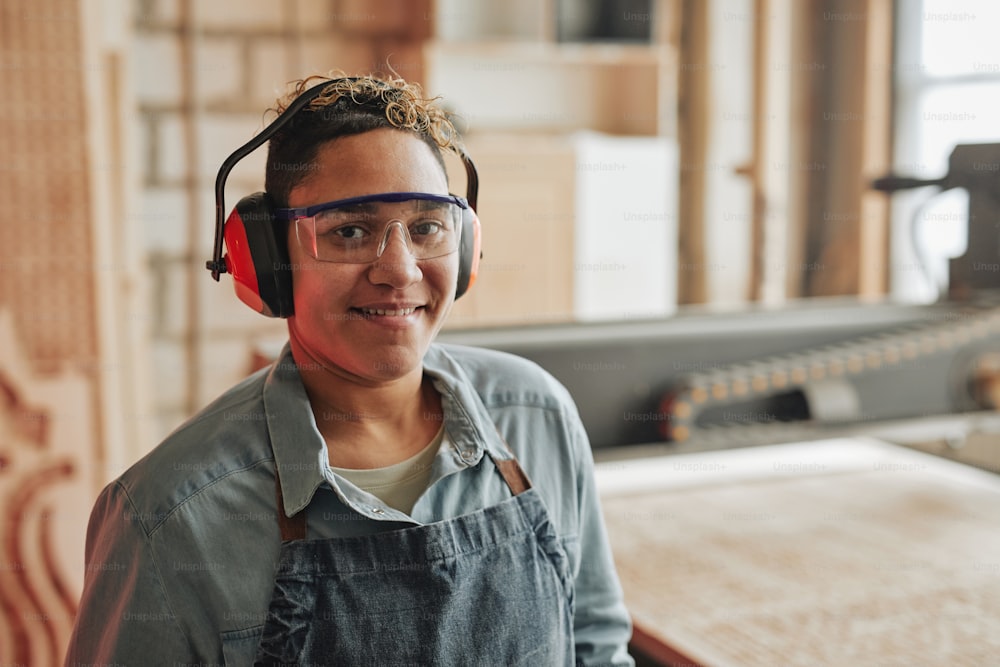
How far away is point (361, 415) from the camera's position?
3.78 feet

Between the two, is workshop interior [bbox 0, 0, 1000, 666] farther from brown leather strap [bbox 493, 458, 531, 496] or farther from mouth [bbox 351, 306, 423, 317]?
mouth [bbox 351, 306, 423, 317]

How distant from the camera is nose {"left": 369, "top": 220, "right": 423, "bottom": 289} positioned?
1.07 metres

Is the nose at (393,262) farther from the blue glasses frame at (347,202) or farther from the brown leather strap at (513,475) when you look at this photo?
the brown leather strap at (513,475)

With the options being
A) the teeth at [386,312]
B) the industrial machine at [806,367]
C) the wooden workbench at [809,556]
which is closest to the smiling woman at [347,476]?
the teeth at [386,312]

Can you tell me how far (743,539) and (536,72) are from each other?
3.22m

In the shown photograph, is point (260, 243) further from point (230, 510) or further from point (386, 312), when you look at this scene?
point (230, 510)

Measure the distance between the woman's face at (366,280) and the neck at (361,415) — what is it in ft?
0.11

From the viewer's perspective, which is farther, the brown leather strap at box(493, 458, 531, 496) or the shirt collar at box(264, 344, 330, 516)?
the brown leather strap at box(493, 458, 531, 496)

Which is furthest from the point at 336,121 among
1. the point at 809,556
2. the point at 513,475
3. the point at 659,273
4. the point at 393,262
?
the point at 659,273

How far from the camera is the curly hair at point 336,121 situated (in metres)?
1.08

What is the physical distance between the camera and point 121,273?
263 cm

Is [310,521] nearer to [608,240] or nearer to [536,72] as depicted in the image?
[608,240]

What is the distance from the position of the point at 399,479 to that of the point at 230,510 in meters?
0.19

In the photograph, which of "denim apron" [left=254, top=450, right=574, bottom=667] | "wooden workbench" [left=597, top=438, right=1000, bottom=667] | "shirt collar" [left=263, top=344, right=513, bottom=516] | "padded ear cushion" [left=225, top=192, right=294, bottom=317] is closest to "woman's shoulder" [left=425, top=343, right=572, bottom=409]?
"shirt collar" [left=263, top=344, right=513, bottom=516]
